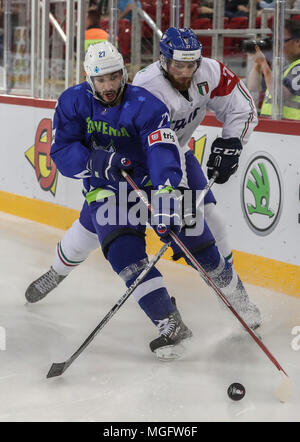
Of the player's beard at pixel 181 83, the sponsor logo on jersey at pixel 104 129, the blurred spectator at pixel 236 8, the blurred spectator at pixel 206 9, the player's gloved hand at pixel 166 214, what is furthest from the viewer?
the blurred spectator at pixel 206 9

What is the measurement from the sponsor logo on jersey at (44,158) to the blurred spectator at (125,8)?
82 centimetres

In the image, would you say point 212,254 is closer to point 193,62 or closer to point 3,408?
point 193,62

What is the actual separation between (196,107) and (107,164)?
54 centimetres

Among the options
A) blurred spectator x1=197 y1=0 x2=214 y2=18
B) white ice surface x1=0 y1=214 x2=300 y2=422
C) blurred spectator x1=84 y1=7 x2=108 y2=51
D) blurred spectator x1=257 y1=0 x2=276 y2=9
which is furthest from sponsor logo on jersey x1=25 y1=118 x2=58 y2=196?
Answer: blurred spectator x1=257 y1=0 x2=276 y2=9

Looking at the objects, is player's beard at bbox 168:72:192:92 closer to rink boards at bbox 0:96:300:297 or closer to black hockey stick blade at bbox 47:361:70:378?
rink boards at bbox 0:96:300:297

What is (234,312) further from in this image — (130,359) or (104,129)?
(104,129)

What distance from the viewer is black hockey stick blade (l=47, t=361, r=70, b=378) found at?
8.57 ft

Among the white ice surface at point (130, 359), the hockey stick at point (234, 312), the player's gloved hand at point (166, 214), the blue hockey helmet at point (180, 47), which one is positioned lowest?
the white ice surface at point (130, 359)

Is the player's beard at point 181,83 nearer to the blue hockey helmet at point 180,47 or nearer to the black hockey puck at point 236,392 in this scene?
the blue hockey helmet at point 180,47

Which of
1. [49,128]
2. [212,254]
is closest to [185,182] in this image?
[212,254]

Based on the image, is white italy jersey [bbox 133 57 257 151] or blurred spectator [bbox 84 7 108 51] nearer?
white italy jersey [bbox 133 57 257 151]

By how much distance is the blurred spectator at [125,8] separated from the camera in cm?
478

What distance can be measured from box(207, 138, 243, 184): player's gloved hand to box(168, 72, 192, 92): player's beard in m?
0.27

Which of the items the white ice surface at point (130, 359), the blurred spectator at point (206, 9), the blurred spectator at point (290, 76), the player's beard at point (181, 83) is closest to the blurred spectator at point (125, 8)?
the blurred spectator at point (206, 9)
